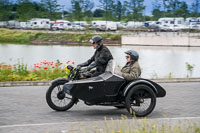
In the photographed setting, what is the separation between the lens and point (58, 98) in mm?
9516

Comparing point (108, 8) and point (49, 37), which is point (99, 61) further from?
point (108, 8)

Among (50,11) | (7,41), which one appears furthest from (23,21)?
(7,41)

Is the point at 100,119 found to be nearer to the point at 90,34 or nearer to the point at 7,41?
the point at 90,34

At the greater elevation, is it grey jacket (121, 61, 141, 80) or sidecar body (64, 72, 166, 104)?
grey jacket (121, 61, 141, 80)

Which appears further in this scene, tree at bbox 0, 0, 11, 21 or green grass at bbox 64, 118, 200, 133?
tree at bbox 0, 0, 11, 21

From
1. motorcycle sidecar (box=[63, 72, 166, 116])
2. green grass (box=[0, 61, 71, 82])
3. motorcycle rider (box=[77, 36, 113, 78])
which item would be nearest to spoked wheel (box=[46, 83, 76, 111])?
motorcycle sidecar (box=[63, 72, 166, 116])

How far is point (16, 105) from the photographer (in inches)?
412

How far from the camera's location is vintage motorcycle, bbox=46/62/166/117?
8984mm

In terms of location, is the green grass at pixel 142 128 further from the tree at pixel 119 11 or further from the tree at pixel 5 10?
the tree at pixel 119 11

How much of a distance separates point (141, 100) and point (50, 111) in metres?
2.18

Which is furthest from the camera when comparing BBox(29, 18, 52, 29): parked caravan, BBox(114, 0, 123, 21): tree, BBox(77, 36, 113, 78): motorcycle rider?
BBox(114, 0, 123, 21): tree

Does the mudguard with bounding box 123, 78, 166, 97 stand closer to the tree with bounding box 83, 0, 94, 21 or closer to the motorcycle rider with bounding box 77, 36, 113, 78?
the motorcycle rider with bounding box 77, 36, 113, 78

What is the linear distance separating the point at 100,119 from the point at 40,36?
82.0m

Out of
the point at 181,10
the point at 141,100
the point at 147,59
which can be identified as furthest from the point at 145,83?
the point at 181,10
